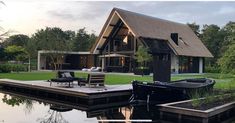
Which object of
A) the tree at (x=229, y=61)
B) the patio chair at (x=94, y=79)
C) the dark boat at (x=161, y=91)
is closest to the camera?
the tree at (x=229, y=61)

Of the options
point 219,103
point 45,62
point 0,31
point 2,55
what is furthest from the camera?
point 45,62

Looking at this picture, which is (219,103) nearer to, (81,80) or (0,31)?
(81,80)

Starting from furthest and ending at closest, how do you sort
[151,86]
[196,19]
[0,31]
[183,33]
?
[196,19] < [183,33] < [151,86] < [0,31]

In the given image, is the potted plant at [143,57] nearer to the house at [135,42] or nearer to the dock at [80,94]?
the house at [135,42]

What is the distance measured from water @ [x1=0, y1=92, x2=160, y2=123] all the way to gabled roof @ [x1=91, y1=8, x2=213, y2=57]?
1647 centimetres

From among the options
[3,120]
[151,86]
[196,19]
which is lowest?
[3,120]

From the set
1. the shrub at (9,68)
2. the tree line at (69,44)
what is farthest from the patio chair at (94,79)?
the shrub at (9,68)

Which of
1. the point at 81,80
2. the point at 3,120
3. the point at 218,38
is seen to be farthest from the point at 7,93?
the point at 218,38

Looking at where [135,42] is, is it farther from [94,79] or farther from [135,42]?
[94,79]

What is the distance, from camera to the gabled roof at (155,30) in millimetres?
29473

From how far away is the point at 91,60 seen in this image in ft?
129

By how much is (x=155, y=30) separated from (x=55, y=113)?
2191 cm

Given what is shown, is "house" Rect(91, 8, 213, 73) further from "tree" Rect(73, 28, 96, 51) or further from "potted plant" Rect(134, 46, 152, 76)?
"tree" Rect(73, 28, 96, 51)

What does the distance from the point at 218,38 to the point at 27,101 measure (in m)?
36.1
